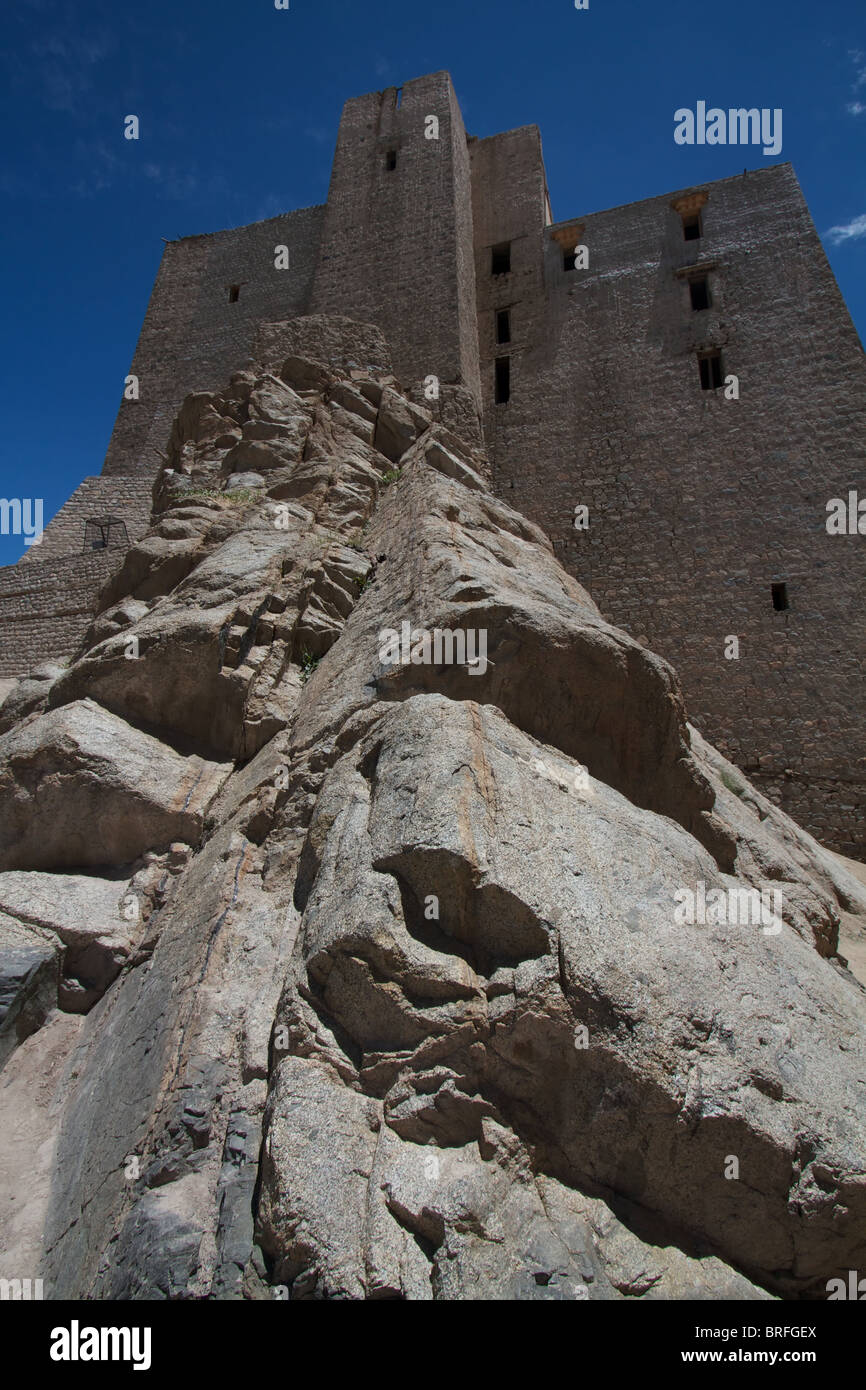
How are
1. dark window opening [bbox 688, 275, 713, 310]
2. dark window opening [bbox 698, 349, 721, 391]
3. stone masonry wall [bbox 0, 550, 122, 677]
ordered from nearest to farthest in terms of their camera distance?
dark window opening [bbox 698, 349, 721, 391] → dark window opening [bbox 688, 275, 713, 310] → stone masonry wall [bbox 0, 550, 122, 677]

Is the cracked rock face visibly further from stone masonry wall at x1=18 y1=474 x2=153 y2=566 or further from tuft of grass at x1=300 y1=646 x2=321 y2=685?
stone masonry wall at x1=18 y1=474 x2=153 y2=566

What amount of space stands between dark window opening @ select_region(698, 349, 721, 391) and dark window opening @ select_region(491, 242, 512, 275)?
14.6 feet

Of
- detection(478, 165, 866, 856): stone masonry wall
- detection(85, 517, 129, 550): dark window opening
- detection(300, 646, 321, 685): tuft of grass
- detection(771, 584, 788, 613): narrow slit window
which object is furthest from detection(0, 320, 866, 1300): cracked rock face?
detection(85, 517, 129, 550): dark window opening

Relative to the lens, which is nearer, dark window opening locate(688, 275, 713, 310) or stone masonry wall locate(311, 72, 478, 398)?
dark window opening locate(688, 275, 713, 310)

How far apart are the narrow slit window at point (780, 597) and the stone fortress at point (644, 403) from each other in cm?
2

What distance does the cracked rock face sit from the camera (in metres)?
2.73

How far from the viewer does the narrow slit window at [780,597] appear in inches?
429

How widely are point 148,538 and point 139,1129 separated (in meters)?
5.72

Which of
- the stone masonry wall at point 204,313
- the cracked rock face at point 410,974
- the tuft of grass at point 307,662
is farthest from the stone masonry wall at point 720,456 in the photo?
the tuft of grass at point 307,662

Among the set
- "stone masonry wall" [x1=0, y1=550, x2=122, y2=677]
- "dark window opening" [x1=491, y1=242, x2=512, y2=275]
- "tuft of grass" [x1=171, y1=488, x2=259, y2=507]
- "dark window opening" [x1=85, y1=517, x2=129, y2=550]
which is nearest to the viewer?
"tuft of grass" [x1=171, y1=488, x2=259, y2=507]

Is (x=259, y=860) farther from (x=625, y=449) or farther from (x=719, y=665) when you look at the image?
(x=625, y=449)

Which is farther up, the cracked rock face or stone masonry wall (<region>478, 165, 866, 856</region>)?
stone masonry wall (<region>478, 165, 866, 856</region>)

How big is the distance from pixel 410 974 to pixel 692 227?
47.6 feet

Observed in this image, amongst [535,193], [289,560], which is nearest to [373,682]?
[289,560]
